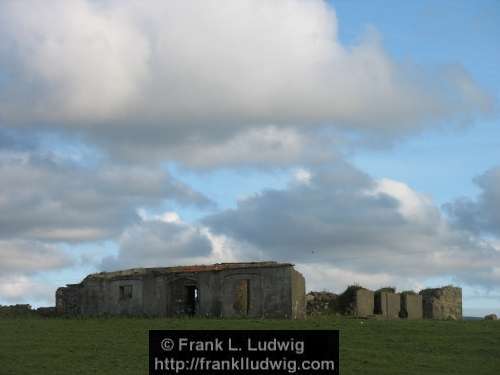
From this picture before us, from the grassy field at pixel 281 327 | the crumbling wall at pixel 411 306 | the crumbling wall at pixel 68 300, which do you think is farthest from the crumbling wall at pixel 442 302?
the crumbling wall at pixel 68 300

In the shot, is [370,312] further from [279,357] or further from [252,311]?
[279,357]

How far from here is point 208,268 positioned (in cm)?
3509

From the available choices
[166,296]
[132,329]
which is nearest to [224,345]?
[132,329]

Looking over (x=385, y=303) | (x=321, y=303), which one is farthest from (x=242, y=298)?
(x=385, y=303)

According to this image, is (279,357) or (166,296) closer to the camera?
(279,357)

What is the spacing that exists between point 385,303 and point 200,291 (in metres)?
8.71

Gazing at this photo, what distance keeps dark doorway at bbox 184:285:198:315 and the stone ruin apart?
5.35 metres

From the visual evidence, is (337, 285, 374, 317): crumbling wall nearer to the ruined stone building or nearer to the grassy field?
the ruined stone building

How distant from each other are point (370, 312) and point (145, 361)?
18.7m

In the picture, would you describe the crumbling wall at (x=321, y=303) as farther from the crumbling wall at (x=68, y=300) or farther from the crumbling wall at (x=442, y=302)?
the crumbling wall at (x=68, y=300)

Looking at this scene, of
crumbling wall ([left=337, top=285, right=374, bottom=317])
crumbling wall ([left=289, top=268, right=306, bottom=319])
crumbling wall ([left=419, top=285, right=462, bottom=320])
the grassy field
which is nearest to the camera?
the grassy field

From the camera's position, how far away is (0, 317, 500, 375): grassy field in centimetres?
1866

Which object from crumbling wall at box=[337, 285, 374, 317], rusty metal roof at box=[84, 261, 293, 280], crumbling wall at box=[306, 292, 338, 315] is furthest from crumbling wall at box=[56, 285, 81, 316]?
crumbling wall at box=[337, 285, 374, 317]

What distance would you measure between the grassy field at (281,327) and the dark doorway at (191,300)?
6.04 meters
